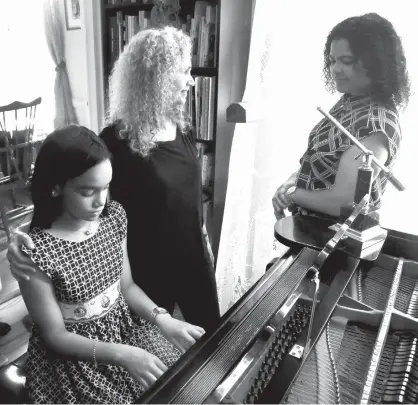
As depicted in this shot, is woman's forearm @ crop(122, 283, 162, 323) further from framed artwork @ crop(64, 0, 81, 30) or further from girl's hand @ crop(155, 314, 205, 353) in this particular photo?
framed artwork @ crop(64, 0, 81, 30)

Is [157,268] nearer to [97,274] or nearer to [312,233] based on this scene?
[97,274]

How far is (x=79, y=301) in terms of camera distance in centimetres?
111

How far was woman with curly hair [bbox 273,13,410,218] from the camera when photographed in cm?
137

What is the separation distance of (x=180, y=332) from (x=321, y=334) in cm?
39

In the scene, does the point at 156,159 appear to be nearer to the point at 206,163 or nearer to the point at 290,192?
the point at 290,192

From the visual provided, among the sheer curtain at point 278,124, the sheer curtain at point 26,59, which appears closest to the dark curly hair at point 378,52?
the sheer curtain at point 278,124

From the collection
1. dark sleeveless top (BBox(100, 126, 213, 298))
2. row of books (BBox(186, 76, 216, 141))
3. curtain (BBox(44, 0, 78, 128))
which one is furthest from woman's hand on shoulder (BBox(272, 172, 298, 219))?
curtain (BBox(44, 0, 78, 128))

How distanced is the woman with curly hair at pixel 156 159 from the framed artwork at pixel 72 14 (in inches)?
82.7

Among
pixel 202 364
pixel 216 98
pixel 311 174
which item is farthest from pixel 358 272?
pixel 216 98

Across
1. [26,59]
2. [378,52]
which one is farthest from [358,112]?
[26,59]

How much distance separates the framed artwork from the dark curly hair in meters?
2.61

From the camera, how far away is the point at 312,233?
4.40ft

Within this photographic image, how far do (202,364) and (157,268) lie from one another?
88cm

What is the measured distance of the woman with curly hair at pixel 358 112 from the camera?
137 cm
